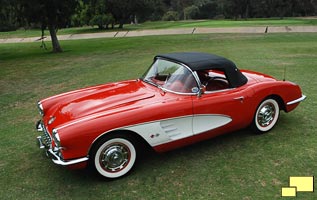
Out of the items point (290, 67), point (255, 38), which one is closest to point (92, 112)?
point (290, 67)

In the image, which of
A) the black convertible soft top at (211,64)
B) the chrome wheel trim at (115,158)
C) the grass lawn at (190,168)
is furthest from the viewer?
the black convertible soft top at (211,64)

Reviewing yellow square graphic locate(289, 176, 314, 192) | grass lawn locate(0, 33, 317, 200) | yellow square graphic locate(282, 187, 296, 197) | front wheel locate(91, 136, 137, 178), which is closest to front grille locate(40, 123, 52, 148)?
grass lawn locate(0, 33, 317, 200)

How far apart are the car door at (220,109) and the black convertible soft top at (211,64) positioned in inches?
6.8

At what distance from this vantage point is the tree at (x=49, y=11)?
14.8m

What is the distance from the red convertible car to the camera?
354 cm

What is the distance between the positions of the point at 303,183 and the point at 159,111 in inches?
71.5

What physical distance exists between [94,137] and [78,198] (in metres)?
0.69

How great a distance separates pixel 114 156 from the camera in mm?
3682

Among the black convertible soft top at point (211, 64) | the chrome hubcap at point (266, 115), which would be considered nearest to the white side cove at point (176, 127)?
the black convertible soft top at point (211, 64)

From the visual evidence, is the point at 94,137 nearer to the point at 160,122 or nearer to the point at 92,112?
the point at 92,112

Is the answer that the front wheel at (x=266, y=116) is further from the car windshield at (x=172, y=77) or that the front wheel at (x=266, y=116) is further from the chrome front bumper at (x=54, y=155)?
the chrome front bumper at (x=54, y=155)

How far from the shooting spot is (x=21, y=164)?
14.1 feet

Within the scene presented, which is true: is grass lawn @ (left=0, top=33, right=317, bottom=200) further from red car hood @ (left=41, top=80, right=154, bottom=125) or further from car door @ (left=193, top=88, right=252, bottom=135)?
red car hood @ (left=41, top=80, right=154, bottom=125)

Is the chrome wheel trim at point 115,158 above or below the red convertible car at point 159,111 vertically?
below
